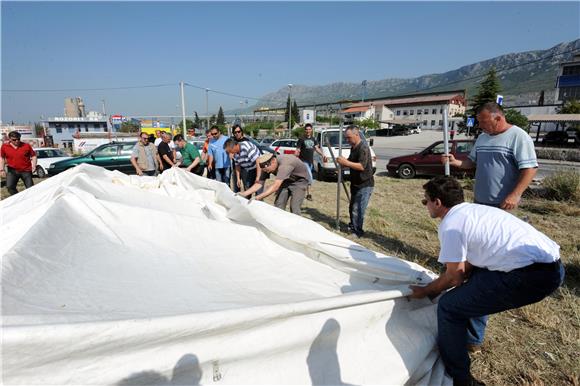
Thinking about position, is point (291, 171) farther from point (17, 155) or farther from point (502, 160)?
point (17, 155)

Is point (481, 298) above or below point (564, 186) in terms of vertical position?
above

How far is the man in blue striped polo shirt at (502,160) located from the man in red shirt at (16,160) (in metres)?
7.78

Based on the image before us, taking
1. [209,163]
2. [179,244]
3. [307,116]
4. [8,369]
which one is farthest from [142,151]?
[307,116]

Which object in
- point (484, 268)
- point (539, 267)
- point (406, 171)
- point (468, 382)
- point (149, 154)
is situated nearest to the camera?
point (539, 267)

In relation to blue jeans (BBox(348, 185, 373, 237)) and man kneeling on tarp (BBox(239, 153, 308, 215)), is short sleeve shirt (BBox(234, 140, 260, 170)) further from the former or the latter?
blue jeans (BBox(348, 185, 373, 237))

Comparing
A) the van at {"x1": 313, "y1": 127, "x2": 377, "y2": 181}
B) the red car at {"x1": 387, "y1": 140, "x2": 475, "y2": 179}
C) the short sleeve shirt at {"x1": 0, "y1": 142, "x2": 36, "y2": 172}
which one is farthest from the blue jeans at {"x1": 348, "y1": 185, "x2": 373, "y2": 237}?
the short sleeve shirt at {"x1": 0, "y1": 142, "x2": 36, "y2": 172}

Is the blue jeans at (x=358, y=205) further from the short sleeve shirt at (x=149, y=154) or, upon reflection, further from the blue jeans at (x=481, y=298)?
the short sleeve shirt at (x=149, y=154)

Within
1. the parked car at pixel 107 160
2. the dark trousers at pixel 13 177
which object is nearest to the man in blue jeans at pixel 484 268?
the dark trousers at pixel 13 177

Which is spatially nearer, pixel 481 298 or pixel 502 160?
pixel 481 298

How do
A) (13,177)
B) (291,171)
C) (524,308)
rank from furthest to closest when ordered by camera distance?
(13,177) < (291,171) < (524,308)

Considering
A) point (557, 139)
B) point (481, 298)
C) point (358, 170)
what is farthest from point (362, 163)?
point (557, 139)

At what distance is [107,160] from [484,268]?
1173 cm

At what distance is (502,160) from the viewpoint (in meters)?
2.74

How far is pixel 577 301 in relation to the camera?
289 centimetres
